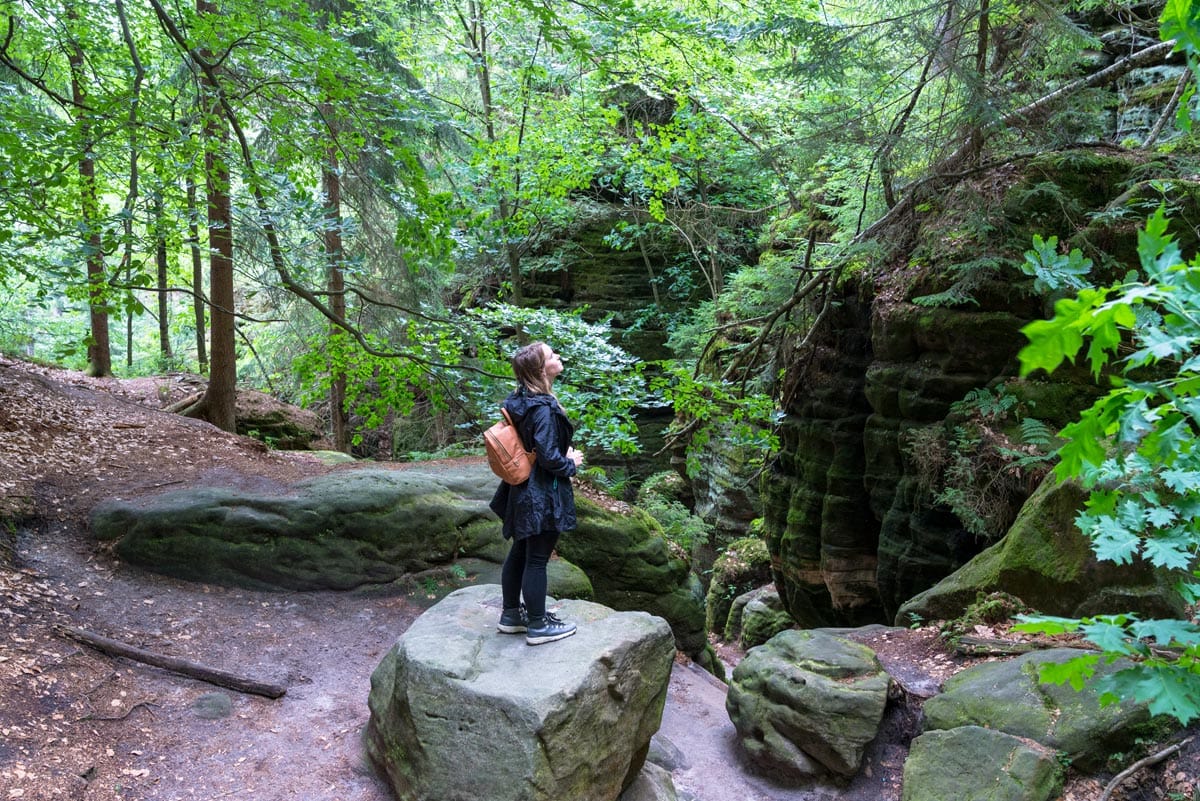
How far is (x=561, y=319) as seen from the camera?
9.51 m

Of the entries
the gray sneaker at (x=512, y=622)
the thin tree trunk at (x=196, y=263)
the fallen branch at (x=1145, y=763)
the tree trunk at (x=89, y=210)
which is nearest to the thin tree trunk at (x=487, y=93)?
the thin tree trunk at (x=196, y=263)

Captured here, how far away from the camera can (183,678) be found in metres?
5.39

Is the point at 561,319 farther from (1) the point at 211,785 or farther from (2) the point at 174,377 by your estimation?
(2) the point at 174,377

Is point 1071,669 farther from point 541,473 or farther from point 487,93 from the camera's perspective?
point 487,93

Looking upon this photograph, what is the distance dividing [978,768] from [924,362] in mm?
5746

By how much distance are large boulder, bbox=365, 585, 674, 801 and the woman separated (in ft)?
1.17

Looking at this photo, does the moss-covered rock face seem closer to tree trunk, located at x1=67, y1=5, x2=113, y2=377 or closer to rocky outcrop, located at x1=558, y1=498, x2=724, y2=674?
rocky outcrop, located at x1=558, y1=498, x2=724, y2=674

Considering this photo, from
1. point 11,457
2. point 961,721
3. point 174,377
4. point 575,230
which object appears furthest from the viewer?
point 575,230

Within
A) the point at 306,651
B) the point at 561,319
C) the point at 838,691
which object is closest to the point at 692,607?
the point at 838,691

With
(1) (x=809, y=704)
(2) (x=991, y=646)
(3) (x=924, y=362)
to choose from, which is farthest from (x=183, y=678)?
(3) (x=924, y=362)

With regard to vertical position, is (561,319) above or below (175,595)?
above

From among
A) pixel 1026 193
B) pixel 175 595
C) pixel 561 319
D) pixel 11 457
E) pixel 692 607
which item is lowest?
pixel 692 607

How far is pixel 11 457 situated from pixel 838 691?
27.8ft

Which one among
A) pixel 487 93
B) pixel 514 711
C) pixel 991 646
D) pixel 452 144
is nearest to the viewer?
pixel 514 711
